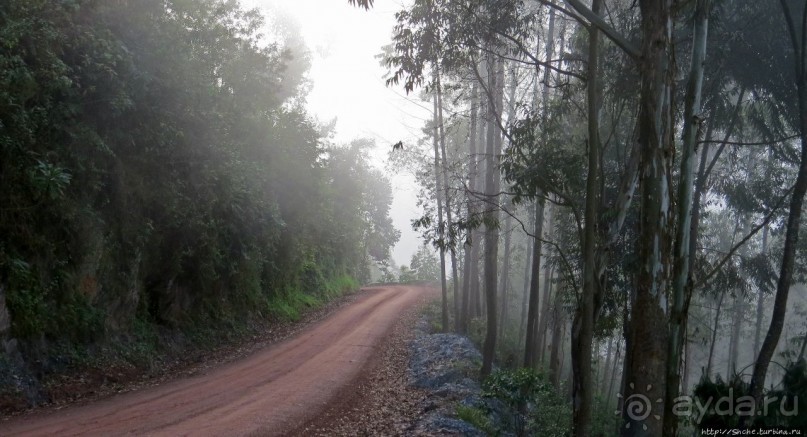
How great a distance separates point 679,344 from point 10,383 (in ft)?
31.0

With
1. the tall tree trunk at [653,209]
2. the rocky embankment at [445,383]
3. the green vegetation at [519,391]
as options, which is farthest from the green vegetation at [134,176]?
the tall tree trunk at [653,209]

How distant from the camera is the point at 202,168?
46.1ft

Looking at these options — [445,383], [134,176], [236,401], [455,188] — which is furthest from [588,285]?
[134,176]

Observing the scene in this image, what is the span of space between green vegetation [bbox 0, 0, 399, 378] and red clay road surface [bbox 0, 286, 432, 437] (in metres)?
1.66

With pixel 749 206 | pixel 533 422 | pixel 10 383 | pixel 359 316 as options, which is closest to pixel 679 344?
pixel 533 422

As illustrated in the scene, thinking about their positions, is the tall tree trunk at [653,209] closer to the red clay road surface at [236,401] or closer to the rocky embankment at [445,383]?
the rocky embankment at [445,383]

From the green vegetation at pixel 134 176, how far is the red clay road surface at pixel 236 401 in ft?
5.44

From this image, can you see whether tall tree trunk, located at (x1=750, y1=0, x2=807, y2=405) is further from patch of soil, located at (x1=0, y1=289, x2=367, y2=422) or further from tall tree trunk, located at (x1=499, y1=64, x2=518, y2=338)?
patch of soil, located at (x1=0, y1=289, x2=367, y2=422)

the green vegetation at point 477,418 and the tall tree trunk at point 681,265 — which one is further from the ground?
the tall tree trunk at point 681,265

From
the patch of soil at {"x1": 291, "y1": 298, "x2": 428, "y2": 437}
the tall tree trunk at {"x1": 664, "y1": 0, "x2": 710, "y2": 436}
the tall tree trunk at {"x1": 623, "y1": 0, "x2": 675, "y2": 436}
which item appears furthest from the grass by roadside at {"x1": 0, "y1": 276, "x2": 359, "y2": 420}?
the tall tree trunk at {"x1": 664, "y1": 0, "x2": 710, "y2": 436}

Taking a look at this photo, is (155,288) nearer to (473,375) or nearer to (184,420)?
(184,420)

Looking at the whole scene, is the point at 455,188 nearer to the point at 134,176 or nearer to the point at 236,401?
the point at 236,401

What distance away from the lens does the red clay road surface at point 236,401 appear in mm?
8070

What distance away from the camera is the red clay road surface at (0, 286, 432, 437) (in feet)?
26.5
